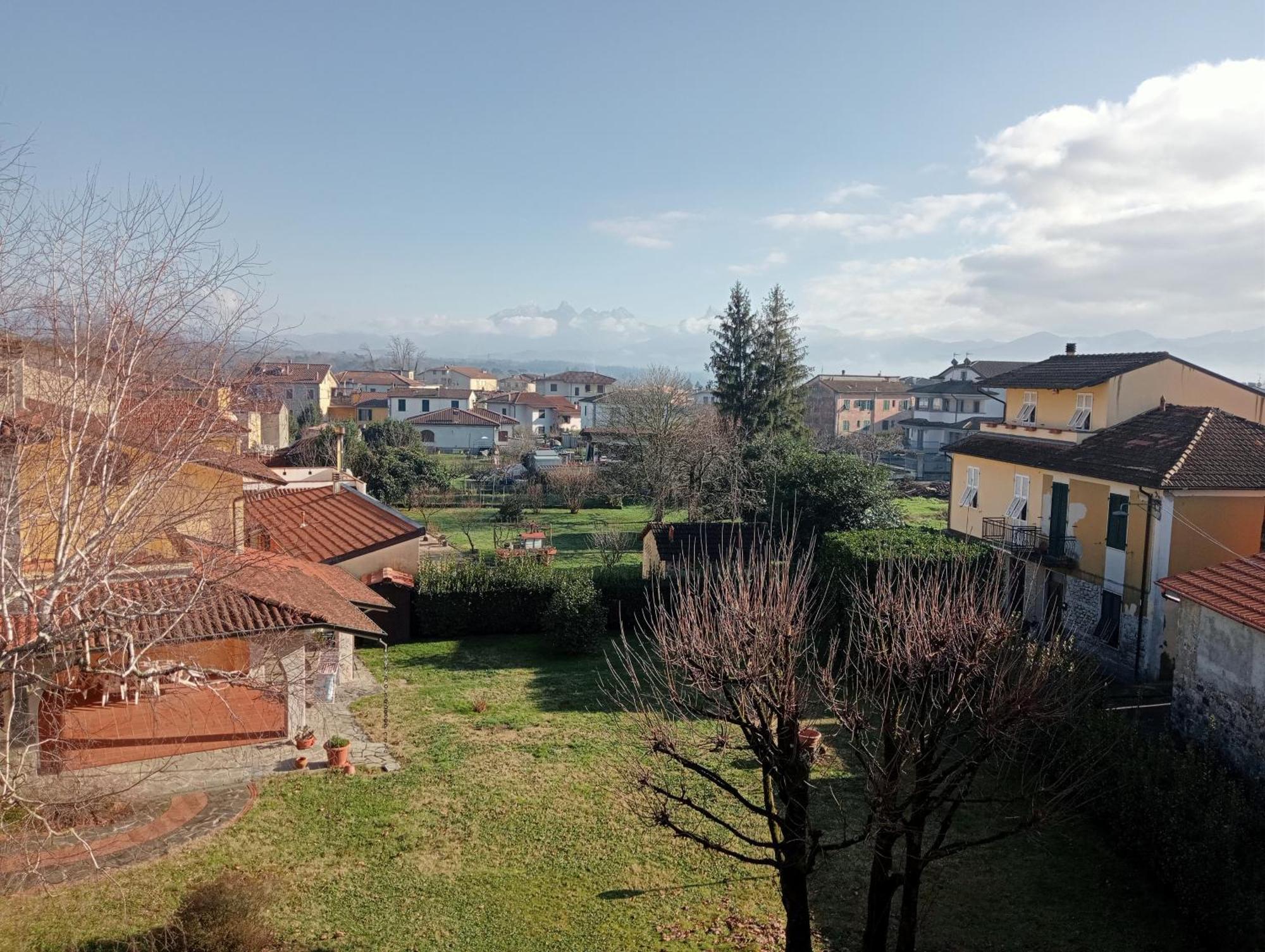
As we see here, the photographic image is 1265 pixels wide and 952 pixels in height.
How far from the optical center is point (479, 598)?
23.8 metres

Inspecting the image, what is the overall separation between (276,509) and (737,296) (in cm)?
3477

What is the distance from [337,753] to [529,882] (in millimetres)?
4779

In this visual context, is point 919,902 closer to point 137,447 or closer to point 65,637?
point 65,637

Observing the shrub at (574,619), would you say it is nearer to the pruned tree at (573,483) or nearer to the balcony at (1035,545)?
the balcony at (1035,545)

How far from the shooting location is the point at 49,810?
35.0 feet

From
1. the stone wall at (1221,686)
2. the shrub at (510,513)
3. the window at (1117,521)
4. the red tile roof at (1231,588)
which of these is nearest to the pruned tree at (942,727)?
the stone wall at (1221,686)

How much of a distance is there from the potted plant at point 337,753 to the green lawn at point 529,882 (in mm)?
483

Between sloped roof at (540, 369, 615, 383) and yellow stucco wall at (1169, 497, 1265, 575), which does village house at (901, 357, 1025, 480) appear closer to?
yellow stucco wall at (1169, 497, 1265, 575)

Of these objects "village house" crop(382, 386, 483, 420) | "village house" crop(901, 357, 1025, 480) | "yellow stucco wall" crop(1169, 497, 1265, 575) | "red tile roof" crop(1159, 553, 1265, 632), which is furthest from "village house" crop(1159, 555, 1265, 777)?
"village house" crop(382, 386, 483, 420)

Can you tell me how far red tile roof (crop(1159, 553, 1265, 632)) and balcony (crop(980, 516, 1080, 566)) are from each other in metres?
→ 7.43

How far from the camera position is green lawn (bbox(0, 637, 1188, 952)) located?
9.88 meters

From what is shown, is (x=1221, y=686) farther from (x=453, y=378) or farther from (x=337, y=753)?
(x=453, y=378)

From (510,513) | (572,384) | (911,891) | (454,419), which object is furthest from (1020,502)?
(572,384)

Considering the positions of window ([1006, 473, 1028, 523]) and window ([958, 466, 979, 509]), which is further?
window ([958, 466, 979, 509])
